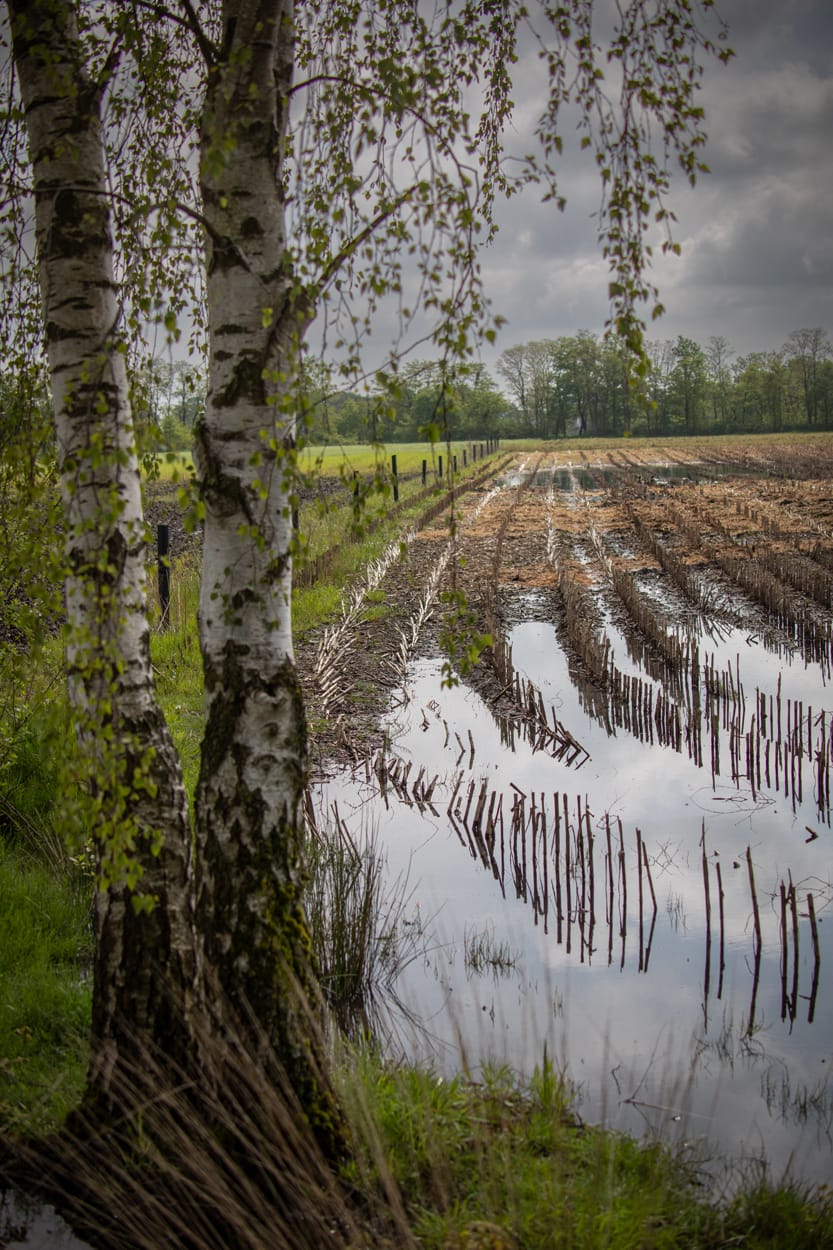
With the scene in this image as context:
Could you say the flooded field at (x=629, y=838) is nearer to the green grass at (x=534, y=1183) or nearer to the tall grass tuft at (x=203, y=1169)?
the green grass at (x=534, y=1183)

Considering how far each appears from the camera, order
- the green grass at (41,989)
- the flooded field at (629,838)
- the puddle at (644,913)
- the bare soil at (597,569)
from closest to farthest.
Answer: the green grass at (41,989) < the puddle at (644,913) < the flooded field at (629,838) < the bare soil at (597,569)

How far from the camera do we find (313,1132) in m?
3.65

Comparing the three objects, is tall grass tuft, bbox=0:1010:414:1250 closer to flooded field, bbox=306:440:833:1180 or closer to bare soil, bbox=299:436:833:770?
flooded field, bbox=306:440:833:1180

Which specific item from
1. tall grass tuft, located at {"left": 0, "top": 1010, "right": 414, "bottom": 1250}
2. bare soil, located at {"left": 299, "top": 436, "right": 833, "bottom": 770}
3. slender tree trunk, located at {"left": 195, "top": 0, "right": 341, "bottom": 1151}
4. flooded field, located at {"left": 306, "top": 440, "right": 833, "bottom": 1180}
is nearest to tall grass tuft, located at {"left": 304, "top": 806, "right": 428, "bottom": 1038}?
flooded field, located at {"left": 306, "top": 440, "right": 833, "bottom": 1180}

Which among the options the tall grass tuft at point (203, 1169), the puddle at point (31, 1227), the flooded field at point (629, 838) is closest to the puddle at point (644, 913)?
the flooded field at point (629, 838)

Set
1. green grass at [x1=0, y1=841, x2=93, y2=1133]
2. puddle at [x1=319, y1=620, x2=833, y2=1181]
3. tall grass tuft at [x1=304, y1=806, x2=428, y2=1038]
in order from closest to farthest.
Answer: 1. green grass at [x1=0, y1=841, x2=93, y2=1133]
2. puddle at [x1=319, y1=620, x2=833, y2=1181]
3. tall grass tuft at [x1=304, y1=806, x2=428, y2=1038]

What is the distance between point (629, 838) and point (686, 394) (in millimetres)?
109394

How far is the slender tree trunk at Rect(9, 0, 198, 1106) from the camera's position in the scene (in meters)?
3.59

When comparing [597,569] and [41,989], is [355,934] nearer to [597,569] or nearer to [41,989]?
[41,989]

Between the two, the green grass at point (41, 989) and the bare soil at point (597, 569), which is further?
the bare soil at point (597, 569)

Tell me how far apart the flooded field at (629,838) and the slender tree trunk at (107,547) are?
1.23 metres

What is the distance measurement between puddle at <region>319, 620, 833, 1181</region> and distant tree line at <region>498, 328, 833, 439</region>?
95.4 m

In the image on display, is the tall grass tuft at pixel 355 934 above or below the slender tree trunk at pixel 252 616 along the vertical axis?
below

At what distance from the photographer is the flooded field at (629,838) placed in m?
4.84
